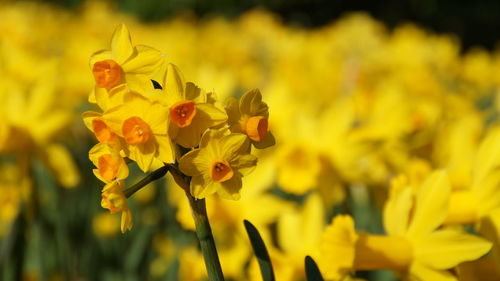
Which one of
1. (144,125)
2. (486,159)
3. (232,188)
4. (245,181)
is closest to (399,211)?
(486,159)

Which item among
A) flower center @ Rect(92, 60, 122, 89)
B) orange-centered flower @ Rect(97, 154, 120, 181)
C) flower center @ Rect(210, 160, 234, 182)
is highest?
flower center @ Rect(92, 60, 122, 89)

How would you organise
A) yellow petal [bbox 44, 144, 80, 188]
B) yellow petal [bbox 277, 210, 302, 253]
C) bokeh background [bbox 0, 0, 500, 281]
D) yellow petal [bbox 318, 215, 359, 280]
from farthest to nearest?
yellow petal [bbox 44, 144, 80, 188] → bokeh background [bbox 0, 0, 500, 281] → yellow petal [bbox 277, 210, 302, 253] → yellow petal [bbox 318, 215, 359, 280]

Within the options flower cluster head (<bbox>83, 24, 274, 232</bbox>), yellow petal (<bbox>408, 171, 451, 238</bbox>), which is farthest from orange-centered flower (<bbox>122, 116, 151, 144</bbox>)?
yellow petal (<bbox>408, 171, 451, 238</bbox>)

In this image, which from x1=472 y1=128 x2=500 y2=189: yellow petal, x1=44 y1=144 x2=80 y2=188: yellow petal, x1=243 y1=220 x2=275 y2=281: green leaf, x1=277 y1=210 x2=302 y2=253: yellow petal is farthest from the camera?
x1=44 y1=144 x2=80 y2=188: yellow petal

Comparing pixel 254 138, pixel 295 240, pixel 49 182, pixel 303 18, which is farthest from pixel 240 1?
pixel 254 138

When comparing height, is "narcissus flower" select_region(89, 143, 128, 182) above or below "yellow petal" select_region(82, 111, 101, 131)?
below

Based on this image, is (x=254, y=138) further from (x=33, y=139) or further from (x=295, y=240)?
(x=33, y=139)

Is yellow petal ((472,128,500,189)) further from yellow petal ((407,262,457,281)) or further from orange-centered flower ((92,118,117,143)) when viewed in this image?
orange-centered flower ((92,118,117,143))

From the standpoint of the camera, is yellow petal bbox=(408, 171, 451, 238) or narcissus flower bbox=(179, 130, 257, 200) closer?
narcissus flower bbox=(179, 130, 257, 200)
